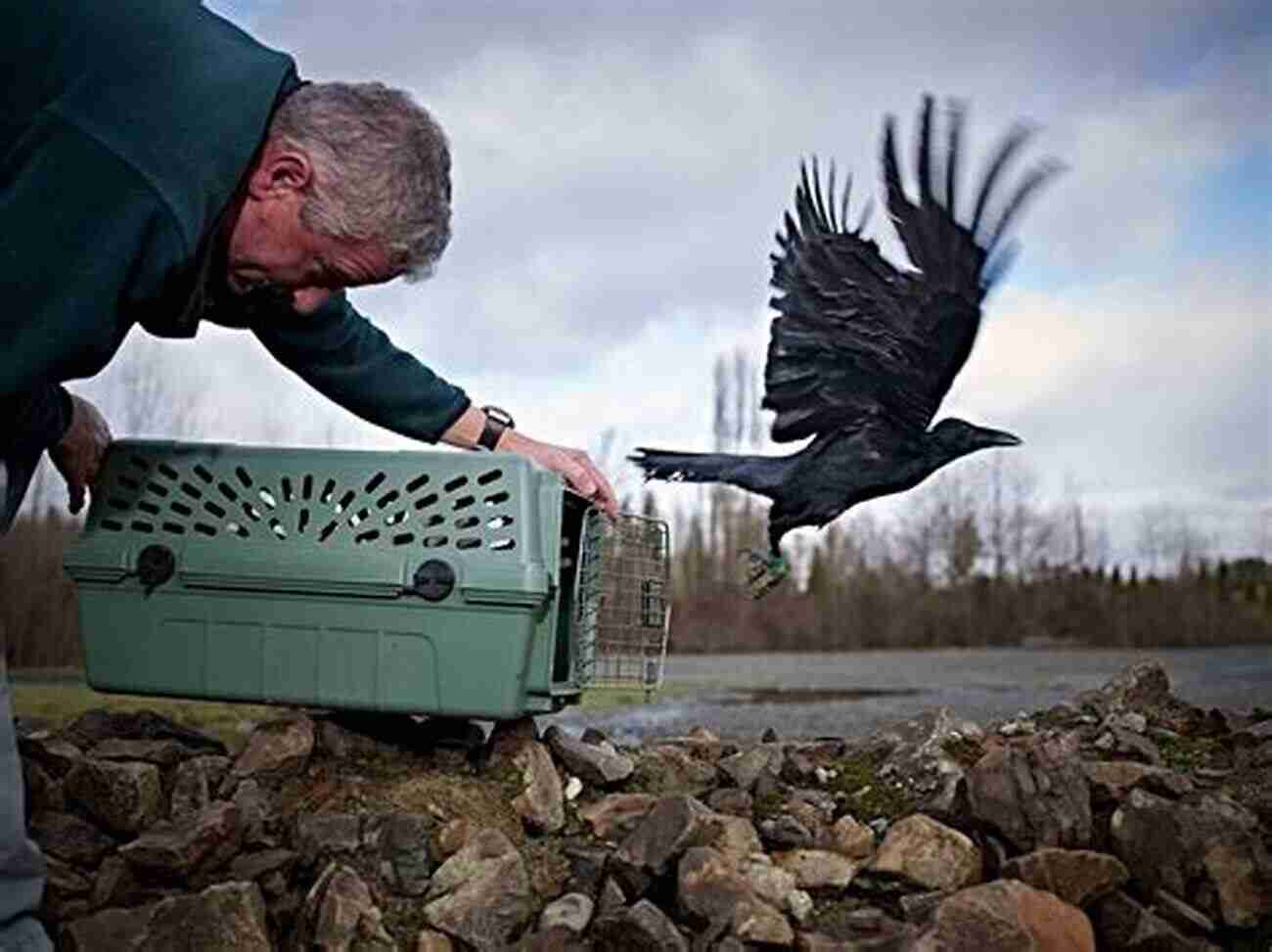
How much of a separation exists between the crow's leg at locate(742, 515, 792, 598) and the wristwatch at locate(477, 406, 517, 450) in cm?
67

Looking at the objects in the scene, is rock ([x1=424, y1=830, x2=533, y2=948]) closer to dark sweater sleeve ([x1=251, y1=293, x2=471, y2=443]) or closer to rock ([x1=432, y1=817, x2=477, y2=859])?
rock ([x1=432, y1=817, x2=477, y2=859])

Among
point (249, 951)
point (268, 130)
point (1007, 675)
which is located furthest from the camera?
point (1007, 675)

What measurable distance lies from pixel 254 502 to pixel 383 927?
48 cm

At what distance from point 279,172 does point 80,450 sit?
0.60m

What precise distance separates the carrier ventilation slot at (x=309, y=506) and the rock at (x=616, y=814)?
0.31 metres

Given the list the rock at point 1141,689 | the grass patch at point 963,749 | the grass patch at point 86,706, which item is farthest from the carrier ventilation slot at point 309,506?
the grass patch at point 86,706

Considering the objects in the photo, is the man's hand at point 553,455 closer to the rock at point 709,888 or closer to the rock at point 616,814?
the rock at point 616,814

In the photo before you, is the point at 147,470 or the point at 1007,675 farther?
the point at 1007,675

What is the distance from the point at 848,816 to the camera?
62.7 inches

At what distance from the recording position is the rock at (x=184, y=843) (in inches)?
54.2

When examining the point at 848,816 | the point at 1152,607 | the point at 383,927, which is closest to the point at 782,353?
the point at 848,816

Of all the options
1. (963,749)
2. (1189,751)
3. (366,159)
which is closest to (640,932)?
(963,749)

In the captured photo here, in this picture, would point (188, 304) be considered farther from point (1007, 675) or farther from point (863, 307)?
point (1007, 675)

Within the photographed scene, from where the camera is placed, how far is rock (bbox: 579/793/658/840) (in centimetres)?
153
